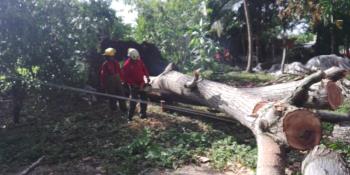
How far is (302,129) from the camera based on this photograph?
187 inches

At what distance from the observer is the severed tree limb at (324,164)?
388 centimetres

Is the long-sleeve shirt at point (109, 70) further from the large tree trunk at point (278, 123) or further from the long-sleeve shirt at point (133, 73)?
the large tree trunk at point (278, 123)

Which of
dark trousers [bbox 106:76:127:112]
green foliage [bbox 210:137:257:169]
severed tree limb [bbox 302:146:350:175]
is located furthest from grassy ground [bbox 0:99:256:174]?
severed tree limb [bbox 302:146:350:175]

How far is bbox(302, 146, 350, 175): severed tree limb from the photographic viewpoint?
388 centimetres

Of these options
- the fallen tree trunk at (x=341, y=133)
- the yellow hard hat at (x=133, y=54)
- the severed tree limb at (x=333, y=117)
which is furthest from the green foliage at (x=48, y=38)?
the fallen tree trunk at (x=341, y=133)

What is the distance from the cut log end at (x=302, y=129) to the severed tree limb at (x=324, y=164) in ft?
1.67

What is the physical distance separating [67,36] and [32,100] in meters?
2.26

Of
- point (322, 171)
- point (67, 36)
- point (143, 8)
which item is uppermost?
point (143, 8)

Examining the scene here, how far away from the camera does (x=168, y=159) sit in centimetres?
612

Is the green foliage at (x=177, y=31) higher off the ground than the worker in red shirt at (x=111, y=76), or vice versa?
the green foliage at (x=177, y=31)

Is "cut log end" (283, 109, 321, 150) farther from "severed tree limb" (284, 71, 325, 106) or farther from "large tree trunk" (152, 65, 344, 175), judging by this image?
"severed tree limb" (284, 71, 325, 106)

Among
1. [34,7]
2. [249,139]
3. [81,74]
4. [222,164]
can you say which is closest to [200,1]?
[81,74]

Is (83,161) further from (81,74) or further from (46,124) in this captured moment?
(81,74)

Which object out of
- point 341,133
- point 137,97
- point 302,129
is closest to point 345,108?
point 341,133
